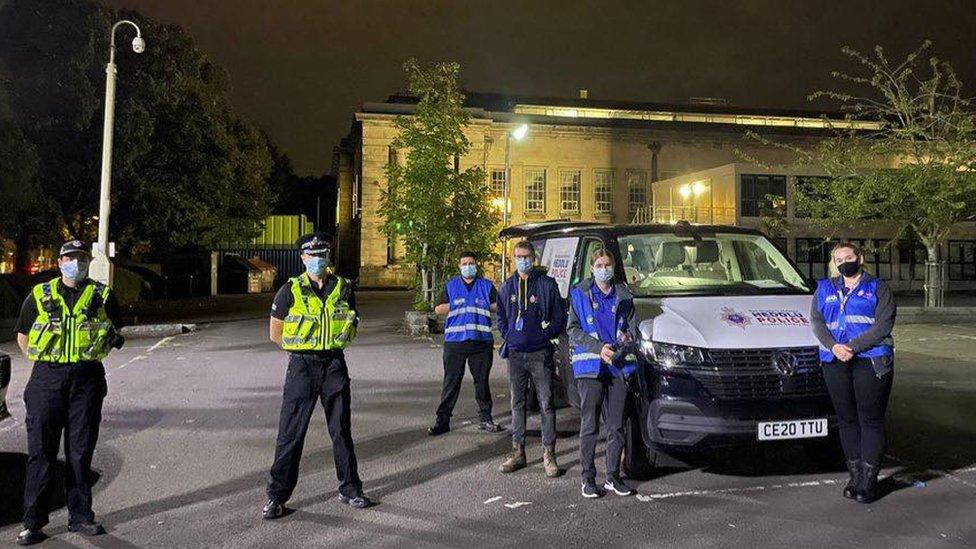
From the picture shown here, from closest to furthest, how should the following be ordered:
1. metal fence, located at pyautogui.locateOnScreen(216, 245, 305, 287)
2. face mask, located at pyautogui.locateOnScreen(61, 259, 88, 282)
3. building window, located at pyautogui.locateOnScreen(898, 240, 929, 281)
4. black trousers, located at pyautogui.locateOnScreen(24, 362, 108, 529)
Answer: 1. black trousers, located at pyautogui.locateOnScreen(24, 362, 108, 529)
2. face mask, located at pyautogui.locateOnScreen(61, 259, 88, 282)
3. building window, located at pyautogui.locateOnScreen(898, 240, 929, 281)
4. metal fence, located at pyautogui.locateOnScreen(216, 245, 305, 287)

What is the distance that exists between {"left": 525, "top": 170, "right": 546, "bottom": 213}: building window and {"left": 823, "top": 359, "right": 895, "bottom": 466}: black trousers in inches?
1814

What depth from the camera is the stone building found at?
48500 mm

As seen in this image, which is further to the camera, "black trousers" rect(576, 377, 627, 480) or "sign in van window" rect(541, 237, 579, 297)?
"sign in van window" rect(541, 237, 579, 297)

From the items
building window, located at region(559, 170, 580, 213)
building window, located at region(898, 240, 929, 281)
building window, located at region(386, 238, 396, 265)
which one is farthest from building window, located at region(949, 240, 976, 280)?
building window, located at region(386, 238, 396, 265)

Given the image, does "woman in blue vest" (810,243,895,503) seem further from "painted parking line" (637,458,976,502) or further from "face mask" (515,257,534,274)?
"face mask" (515,257,534,274)

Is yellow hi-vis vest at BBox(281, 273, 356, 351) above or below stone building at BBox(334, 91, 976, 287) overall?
below

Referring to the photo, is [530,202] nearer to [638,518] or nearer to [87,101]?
[87,101]

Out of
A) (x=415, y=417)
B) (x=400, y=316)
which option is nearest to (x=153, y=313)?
(x=400, y=316)

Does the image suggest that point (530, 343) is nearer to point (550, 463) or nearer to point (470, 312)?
point (550, 463)

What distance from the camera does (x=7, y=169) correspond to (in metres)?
20.2

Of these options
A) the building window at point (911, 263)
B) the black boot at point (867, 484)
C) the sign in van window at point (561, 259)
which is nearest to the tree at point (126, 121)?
the sign in van window at point (561, 259)

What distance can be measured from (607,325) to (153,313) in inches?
909

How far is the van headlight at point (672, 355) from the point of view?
529 cm

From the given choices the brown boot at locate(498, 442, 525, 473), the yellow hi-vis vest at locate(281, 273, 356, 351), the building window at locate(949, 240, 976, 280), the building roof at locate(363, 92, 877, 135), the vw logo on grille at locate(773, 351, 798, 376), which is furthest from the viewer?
the building roof at locate(363, 92, 877, 135)
